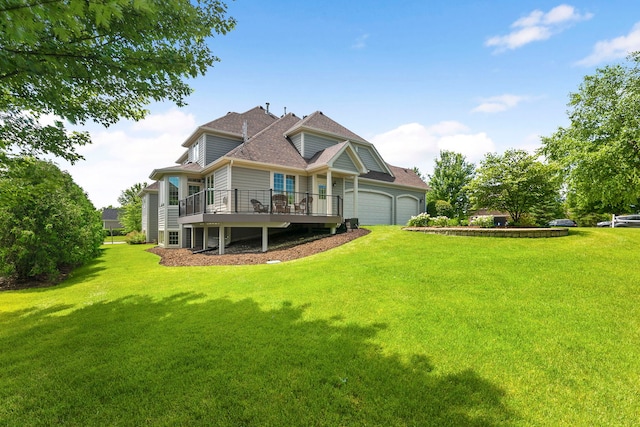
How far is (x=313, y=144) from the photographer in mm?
17719

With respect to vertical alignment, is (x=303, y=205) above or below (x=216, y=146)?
below

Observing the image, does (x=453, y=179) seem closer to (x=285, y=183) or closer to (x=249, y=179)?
(x=285, y=183)

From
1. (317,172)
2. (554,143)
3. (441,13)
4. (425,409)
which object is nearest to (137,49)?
(425,409)

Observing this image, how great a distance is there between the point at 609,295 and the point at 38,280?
52.9ft

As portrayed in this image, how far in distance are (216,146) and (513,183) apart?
51.5 feet

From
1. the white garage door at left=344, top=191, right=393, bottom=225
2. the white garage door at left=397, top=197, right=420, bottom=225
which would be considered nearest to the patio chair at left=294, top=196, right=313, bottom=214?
the white garage door at left=344, top=191, right=393, bottom=225

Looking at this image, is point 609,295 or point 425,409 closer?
point 425,409

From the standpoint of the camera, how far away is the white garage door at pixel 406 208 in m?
21.7

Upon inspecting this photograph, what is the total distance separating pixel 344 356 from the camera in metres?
3.65

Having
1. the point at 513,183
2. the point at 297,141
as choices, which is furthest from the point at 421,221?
the point at 297,141

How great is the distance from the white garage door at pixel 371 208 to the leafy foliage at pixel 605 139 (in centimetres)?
1003

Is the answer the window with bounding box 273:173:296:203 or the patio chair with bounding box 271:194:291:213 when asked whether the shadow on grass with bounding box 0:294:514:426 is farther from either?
the window with bounding box 273:173:296:203

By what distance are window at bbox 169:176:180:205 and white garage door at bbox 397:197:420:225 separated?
15.5 meters

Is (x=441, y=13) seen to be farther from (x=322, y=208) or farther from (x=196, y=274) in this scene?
(x=196, y=274)
